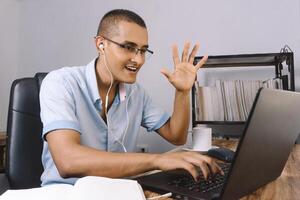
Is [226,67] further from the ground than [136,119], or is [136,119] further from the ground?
[226,67]

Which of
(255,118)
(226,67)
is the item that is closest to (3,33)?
(226,67)

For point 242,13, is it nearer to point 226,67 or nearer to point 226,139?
point 226,67

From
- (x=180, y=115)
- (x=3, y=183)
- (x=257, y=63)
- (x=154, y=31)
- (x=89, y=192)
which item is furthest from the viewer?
(x=154, y=31)

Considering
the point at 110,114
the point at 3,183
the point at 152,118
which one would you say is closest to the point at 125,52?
the point at 110,114

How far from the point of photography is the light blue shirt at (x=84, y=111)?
89 centimetres

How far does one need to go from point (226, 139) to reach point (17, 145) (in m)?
Answer: 1.05

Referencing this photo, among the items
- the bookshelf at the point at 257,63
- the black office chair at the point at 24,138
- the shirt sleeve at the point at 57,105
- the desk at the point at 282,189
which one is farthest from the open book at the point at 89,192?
the bookshelf at the point at 257,63

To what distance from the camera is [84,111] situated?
1023mm

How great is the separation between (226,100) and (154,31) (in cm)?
70

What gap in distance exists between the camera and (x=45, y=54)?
88.0 inches

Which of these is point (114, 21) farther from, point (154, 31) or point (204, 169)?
point (154, 31)

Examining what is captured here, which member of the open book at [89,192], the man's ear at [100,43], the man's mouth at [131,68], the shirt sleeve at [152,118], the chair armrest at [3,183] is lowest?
the chair armrest at [3,183]

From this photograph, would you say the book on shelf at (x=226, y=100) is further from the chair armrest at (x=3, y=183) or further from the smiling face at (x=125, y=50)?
the chair armrest at (x=3, y=183)

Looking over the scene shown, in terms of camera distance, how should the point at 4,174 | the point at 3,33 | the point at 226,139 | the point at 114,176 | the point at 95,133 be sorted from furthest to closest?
1. the point at 3,33
2. the point at 226,139
3. the point at 95,133
4. the point at 4,174
5. the point at 114,176
